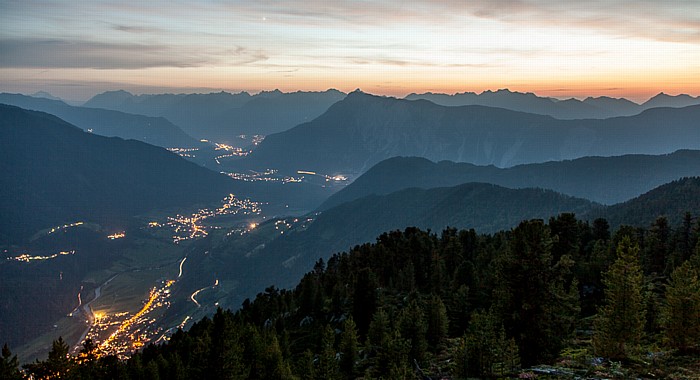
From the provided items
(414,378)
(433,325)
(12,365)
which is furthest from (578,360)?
(12,365)

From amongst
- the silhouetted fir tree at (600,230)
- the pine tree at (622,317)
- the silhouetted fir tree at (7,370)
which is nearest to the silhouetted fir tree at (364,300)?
the pine tree at (622,317)

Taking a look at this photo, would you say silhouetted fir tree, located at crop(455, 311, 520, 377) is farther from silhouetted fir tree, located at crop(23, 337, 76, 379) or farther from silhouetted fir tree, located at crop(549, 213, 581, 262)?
silhouetted fir tree, located at crop(549, 213, 581, 262)

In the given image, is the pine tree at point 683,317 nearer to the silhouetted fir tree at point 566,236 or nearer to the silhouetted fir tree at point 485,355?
the silhouetted fir tree at point 485,355

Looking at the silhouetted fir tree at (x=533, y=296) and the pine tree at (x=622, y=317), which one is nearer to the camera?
the pine tree at (x=622, y=317)

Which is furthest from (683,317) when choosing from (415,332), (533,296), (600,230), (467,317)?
(600,230)

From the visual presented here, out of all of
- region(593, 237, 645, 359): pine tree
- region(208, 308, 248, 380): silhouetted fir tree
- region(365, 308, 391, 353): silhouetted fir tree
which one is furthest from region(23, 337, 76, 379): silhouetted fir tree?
region(593, 237, 645, 359): pine tree
